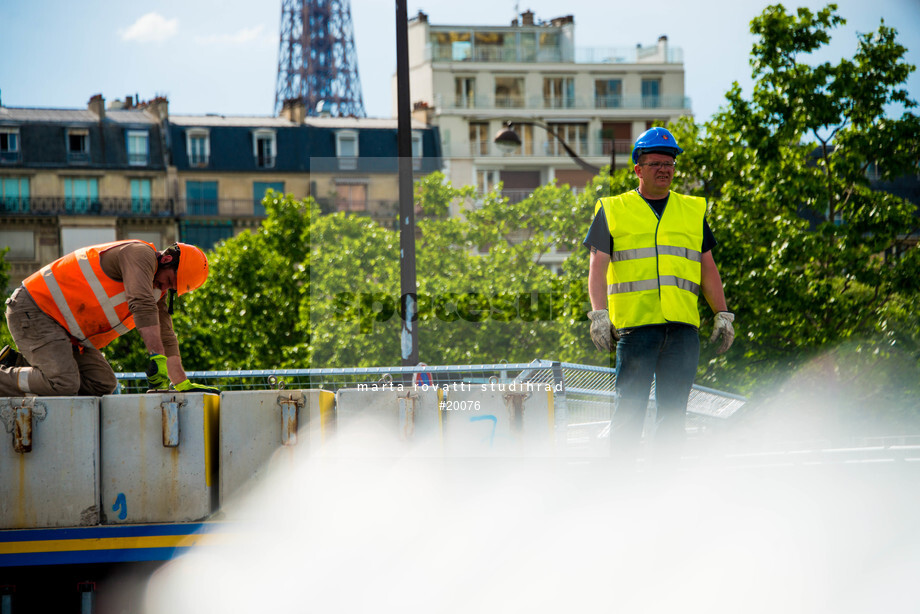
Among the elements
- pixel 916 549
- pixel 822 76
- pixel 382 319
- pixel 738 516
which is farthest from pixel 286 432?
pixel 382 319

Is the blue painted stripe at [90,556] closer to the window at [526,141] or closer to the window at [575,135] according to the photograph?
the window at [526,141]

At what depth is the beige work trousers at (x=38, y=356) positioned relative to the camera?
5.41 metres

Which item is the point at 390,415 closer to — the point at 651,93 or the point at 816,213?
A: the point at 816,213

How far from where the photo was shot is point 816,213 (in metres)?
13.2

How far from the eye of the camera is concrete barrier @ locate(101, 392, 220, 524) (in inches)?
192

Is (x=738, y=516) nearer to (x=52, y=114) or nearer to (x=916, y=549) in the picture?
(x=916, y=549)

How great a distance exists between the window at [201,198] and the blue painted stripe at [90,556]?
5792cm

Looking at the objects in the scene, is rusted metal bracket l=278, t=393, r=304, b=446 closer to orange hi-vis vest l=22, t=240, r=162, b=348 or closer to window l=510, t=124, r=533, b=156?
orange hi-vis vest l=22, t=240, r=162, b=348

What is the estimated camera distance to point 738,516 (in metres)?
4.82

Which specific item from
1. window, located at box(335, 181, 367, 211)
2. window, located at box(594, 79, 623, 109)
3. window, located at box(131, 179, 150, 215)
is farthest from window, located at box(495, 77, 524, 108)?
window, located at box(131, 179, 150, 215)

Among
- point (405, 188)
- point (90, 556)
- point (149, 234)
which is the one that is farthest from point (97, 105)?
point (90, 556)

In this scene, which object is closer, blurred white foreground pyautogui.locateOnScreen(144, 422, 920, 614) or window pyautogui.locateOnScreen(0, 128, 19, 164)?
blurred white foreground pyautogui.locateOnScreen(144, 422, 920, 614)

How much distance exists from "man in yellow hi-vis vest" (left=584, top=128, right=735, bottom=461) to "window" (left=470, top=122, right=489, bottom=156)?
58590mm

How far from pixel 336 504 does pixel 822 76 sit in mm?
10064
